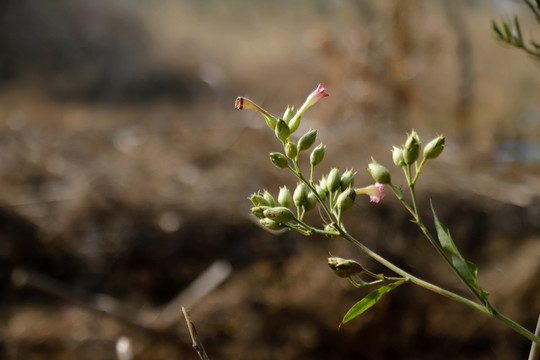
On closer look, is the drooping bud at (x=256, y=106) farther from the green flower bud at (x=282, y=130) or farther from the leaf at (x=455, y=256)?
the leaf at (x=455, y=256)

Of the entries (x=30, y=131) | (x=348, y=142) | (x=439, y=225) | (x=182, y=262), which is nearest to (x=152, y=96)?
(x=30, y=131)

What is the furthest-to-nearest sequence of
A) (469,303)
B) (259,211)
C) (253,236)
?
(253,236) < (259,211) < (469,303)

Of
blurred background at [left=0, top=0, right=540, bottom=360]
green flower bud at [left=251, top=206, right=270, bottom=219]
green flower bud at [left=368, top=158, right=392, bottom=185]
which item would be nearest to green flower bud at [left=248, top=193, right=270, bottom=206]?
green flower bud at [left=251, top=206, right=270, bottom=219]

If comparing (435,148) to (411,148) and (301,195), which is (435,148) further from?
(301,195)

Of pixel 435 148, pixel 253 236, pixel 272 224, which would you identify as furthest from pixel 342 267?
pixel 253 236

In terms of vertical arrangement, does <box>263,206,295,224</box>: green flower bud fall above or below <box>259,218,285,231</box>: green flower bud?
above

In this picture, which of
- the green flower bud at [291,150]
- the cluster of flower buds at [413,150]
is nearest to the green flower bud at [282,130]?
the green flower bud at [291,150]

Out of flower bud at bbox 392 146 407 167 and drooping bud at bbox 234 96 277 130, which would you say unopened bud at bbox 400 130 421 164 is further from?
drooping bud at bbox 234 96 277 130

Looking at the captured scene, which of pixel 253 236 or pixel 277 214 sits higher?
pixel 277 214

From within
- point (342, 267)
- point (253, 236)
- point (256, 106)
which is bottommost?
point (253, 236)
